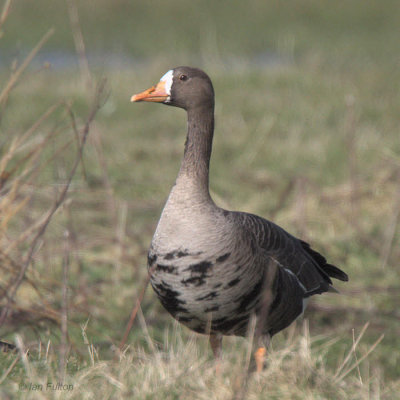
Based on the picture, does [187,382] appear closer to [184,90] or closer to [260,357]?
[260,357]

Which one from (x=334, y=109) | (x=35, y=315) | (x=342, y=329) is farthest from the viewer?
(x=334, y=109)

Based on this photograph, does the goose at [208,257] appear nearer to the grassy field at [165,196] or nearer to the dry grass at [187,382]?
the grassy field at [165,196]

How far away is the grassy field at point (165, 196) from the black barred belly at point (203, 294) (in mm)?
167

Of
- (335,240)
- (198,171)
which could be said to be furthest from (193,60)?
(198,171)

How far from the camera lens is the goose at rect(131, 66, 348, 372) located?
331cm

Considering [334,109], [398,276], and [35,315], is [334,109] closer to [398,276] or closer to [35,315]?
[398,276]

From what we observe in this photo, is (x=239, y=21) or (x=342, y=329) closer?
(x=342, y=329)

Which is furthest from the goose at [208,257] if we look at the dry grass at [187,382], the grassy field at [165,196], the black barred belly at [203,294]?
the dry grass at [187,382]

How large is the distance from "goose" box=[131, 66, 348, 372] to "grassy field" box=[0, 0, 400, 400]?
0.63ft

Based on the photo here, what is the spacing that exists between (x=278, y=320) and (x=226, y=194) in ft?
13.3

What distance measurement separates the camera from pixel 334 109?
1099cm

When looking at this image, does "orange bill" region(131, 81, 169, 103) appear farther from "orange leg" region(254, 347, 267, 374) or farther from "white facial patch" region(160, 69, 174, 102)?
"orange leg" region(254, 347, 267, 374)

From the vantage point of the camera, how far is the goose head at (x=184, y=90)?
3.73m

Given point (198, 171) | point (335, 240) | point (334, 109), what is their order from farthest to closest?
point (334, 109)
point (335, 240)
point (198, 171)
